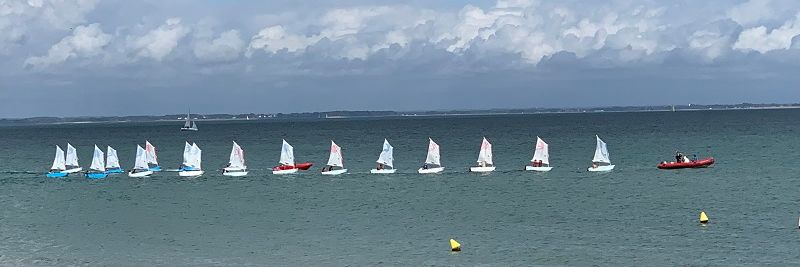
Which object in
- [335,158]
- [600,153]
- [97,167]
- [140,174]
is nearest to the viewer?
[600,153]

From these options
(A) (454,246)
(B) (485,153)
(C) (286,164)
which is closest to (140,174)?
(C) (286,164)

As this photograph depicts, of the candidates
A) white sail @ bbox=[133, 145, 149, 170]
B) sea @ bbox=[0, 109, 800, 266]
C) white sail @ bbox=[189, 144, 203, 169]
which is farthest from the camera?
white sail @ bbox=[133, 145, 149, 170]

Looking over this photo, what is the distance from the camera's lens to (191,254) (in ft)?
211

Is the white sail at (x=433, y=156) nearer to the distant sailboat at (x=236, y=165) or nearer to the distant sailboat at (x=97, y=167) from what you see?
the distant sailboat at (x=236, y=165)

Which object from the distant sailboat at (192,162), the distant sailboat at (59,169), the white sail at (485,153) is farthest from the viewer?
the distant sailboat at (59,169)

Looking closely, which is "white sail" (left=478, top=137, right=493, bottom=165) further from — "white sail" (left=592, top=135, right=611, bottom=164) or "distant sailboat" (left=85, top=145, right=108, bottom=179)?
"distant sailboat" (left=85, top=145, right=108, bottom=179)

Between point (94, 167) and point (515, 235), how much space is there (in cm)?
8021

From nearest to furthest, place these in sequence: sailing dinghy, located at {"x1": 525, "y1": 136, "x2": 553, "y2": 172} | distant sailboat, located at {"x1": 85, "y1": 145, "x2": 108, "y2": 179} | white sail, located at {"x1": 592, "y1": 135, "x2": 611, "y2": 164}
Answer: white sail, located at {"x1": 592, "y1": 135, "x2": 611, "y2": 164}, sailing dinghy, located at {"x1": 525, "y1": 136, "x2": 553, "y2": 172}, distant sailboat, located at {"x1": 85, "y1": 145, "x2": 108, "y2": 179}

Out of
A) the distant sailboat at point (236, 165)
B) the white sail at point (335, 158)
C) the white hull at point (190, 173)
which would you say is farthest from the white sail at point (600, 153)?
the white hull at point (190, 173)

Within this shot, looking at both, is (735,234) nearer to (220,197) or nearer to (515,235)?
(515,235)

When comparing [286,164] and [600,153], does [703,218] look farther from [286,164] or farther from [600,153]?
[286,164]

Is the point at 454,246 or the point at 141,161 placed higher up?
the point at 141,161

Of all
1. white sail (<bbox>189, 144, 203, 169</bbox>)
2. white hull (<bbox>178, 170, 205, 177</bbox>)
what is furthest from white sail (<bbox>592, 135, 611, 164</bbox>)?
white sail (<bbox>189, 144, 203, 169</bbox>)

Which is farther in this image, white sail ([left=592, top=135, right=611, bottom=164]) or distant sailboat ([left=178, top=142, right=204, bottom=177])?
distant sailboat ([left=178, top=142, right=204, bottom=177])
